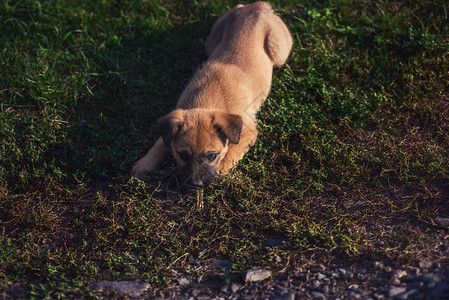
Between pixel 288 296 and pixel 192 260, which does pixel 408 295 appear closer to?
pixel 288 296

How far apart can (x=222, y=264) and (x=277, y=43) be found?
10.6ft

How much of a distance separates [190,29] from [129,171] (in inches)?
101

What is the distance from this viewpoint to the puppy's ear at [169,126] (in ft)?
14.3

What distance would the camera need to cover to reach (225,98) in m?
5.16

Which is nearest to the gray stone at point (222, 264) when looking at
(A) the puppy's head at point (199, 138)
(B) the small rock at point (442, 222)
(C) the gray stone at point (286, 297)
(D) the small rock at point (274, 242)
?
(D) the small rock at point (274, 242)

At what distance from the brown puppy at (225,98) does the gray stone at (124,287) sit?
114 centimetres

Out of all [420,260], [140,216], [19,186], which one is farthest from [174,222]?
[420,260]

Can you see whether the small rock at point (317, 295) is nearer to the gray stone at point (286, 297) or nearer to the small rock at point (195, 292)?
the gray stone at point (286, 297)

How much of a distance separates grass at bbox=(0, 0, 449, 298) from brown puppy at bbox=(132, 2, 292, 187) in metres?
0.20

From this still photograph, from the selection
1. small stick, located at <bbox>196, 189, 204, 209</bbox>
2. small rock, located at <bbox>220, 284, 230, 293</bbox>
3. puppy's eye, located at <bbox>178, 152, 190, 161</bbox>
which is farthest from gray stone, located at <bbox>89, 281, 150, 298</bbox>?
puppy's eye, located at <bbox>178, 152, 190, 161</bbox>

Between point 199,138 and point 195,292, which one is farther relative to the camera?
point 199,138

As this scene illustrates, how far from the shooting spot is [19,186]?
4.60 metres

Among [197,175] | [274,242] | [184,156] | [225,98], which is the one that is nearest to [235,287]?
[274,242]

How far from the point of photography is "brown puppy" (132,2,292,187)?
441 cm
